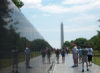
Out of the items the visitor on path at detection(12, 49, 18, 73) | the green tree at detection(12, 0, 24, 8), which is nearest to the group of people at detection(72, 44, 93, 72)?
the green tree at detection(12, 0, 24, 8)

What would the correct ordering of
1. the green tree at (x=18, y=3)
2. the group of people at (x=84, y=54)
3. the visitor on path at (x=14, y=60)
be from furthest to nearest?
1. the green tree at (x=18, y=3)
2. the group of people at (x=84, y=54)
3. the visitor on path at (x=14, y=60)

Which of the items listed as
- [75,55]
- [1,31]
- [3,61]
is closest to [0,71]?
[3,61]

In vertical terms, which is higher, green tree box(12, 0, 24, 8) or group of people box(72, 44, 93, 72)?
green tree box(12, 0, 24, 8)

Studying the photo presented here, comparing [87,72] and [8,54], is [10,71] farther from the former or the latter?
[87,72]

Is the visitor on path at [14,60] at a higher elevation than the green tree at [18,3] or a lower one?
lower

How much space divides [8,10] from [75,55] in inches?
829

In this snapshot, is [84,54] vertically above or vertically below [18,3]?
below

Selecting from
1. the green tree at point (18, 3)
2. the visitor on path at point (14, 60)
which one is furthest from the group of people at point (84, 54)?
the visitor on path at point (14, 60)

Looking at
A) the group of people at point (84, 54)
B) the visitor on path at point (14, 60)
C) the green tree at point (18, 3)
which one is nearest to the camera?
the visitor on path at point (14, 60)

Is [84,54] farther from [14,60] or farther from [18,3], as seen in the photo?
[18,3]

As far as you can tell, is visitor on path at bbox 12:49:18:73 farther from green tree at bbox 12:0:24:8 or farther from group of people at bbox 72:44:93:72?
green tree at bbox 12:0:24:8

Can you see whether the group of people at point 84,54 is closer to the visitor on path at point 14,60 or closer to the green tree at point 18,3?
the green tree at point 18,3

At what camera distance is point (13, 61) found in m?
5.23

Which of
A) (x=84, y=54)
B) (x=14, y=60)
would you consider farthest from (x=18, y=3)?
(x=14, y=60)
